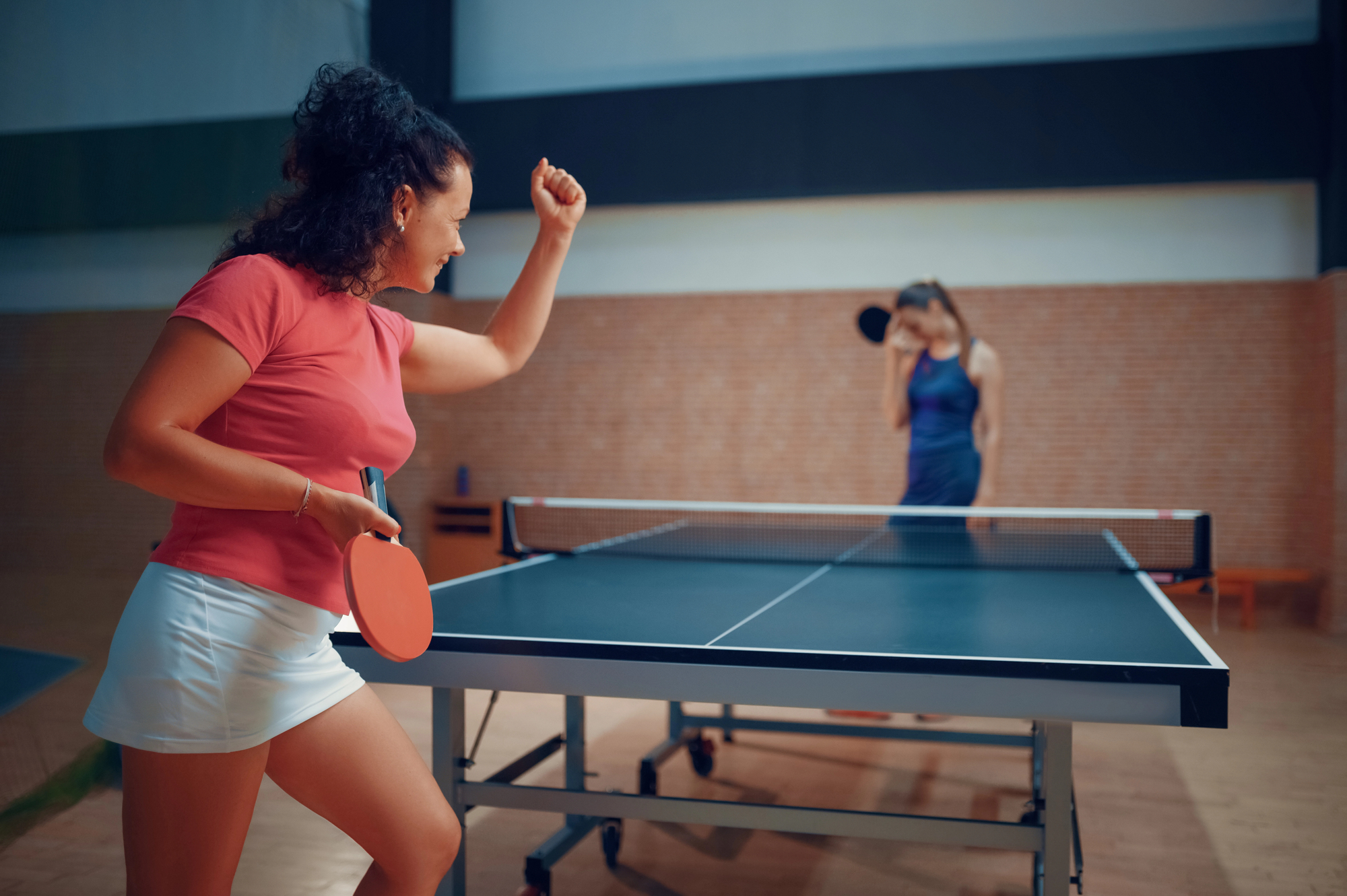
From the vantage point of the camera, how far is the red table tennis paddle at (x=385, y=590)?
1050mm

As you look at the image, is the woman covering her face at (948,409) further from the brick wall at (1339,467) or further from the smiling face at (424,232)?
the brick wall at (1339,467)

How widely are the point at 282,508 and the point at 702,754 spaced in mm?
2646

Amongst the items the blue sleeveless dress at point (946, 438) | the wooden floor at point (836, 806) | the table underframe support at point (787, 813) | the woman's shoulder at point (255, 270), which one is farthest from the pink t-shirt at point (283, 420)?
the blue sleeveless dress at point (946, 438)

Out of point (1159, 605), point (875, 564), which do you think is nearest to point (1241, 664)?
point (875, 564)

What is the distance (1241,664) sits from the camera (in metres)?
5.36

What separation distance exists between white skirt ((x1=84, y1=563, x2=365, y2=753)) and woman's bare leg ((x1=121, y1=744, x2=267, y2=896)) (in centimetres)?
2

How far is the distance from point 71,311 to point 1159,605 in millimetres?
3066

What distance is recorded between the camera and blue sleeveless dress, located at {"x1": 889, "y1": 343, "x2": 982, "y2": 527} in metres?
4.14

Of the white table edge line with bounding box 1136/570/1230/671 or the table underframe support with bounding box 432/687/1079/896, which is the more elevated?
the white table edge line with bounding box 1136/570/1230/671

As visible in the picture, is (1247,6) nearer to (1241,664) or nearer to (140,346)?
(1241,664)

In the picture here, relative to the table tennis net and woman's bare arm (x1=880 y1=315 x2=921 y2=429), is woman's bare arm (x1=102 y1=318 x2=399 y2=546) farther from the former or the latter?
woman's bare arm (x1=880 y1=315 x2=921 y2=429)

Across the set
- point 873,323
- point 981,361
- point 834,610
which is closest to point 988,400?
point 981,361

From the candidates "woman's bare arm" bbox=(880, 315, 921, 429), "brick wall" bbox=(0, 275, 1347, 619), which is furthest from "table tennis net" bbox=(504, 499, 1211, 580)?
"brick wall" bbox=(0, 275, 1347, 619)

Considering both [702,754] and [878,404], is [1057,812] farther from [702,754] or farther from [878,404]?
[878,404]
